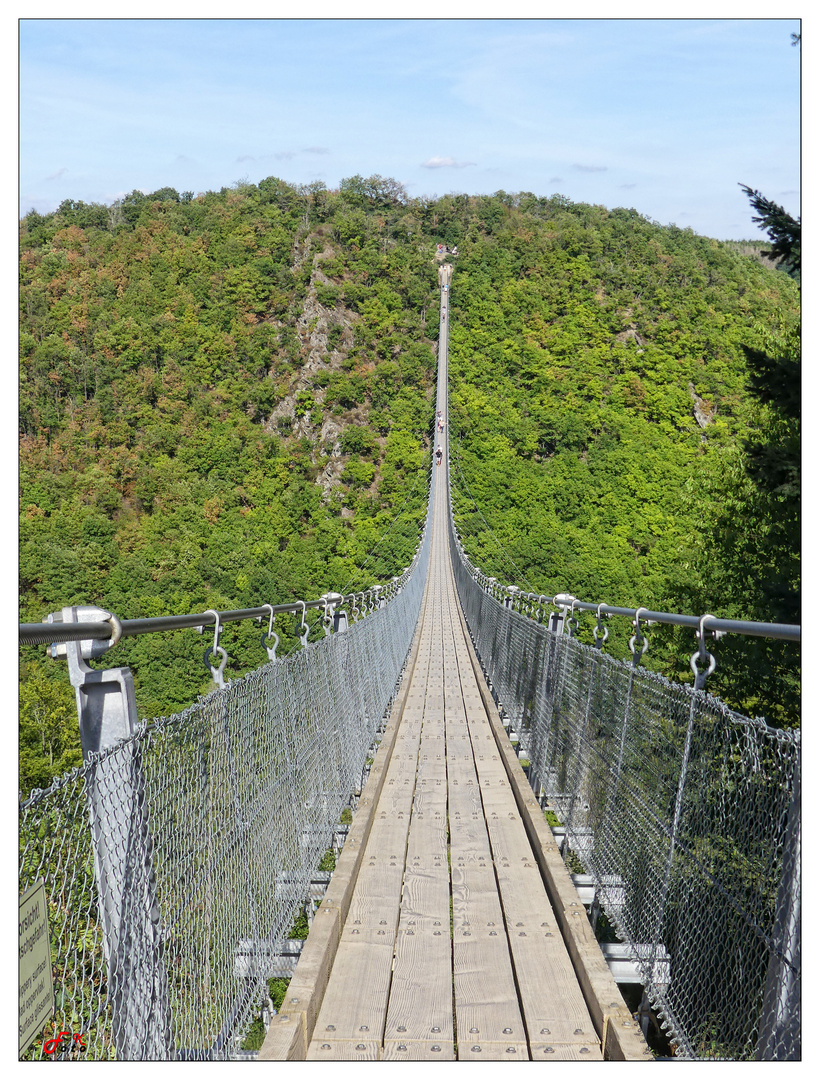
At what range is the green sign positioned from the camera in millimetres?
1064

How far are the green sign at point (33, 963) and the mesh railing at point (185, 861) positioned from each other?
0.02 metres

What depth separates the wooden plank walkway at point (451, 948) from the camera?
176 centimetres

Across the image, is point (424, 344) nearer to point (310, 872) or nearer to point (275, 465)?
point (275, 465)

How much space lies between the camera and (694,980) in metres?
1.92

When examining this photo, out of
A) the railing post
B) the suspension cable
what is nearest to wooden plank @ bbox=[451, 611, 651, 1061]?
the railing post

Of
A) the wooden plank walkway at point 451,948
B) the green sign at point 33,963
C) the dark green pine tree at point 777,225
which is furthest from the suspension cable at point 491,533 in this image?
the green sign at point 33,963

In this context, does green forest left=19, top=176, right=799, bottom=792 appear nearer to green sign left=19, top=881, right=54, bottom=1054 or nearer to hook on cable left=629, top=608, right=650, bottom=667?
hook on cable left=629, top=608, right=650, bottom=667

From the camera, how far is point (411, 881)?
2.65 m

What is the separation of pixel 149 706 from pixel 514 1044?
23941 mm

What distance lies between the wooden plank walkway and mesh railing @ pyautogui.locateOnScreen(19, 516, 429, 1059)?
0.14 m

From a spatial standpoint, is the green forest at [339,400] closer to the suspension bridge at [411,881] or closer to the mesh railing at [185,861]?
the suspension bridge at [411,881]

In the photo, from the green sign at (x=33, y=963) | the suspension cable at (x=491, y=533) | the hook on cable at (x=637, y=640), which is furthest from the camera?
the suspension cable at (x=491, y=533)

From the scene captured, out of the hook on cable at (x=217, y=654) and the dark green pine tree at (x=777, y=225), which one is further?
the dark green pine tree at (x=777, y=225)

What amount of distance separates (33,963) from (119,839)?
23 cm
